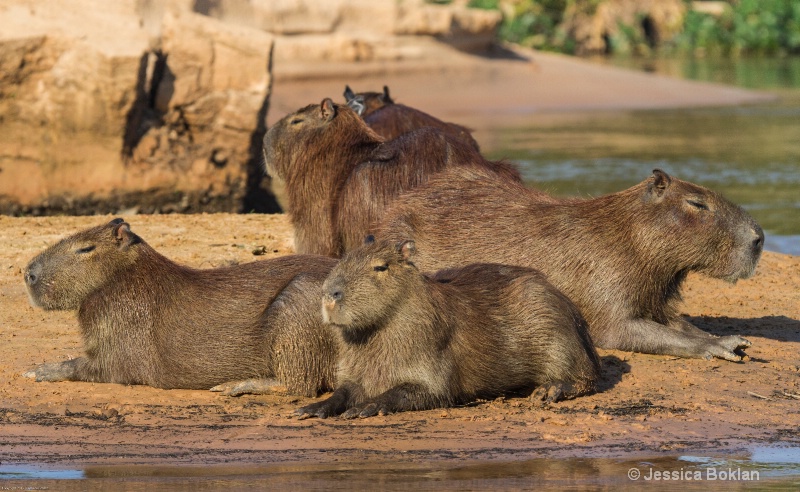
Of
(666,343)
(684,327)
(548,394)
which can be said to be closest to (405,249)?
(548,394)

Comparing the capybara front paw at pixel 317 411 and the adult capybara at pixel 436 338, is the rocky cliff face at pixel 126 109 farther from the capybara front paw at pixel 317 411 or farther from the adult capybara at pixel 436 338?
the capybara front paw at pixel 317 411

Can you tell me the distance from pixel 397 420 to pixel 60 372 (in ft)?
5.73

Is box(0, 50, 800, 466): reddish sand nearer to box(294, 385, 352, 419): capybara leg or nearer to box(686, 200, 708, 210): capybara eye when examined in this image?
box(294, 385, 352, 419): capybara leg

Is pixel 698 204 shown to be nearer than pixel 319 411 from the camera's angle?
No

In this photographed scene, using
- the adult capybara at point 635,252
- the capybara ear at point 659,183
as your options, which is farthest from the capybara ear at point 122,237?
the capybara ear at point 659,183

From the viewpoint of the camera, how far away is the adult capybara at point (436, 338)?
18.8 feet

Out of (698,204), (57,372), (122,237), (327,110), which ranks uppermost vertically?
(327,110)

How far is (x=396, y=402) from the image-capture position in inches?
225

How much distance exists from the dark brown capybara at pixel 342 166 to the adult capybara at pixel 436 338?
174 cm

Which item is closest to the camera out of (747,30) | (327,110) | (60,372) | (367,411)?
(367,411)

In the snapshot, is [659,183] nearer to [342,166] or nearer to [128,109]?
[342,166]

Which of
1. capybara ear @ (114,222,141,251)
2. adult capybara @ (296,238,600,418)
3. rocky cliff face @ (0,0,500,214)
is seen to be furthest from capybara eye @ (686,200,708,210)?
rocky cliff face @ (0,0,500,214)

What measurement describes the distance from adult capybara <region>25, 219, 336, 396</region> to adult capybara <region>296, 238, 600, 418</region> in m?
0.25

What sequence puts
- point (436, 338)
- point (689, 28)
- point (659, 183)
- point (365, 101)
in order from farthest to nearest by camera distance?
point (689, 28) < point (365, 101) < point (659, 183) < point (436, 338)
